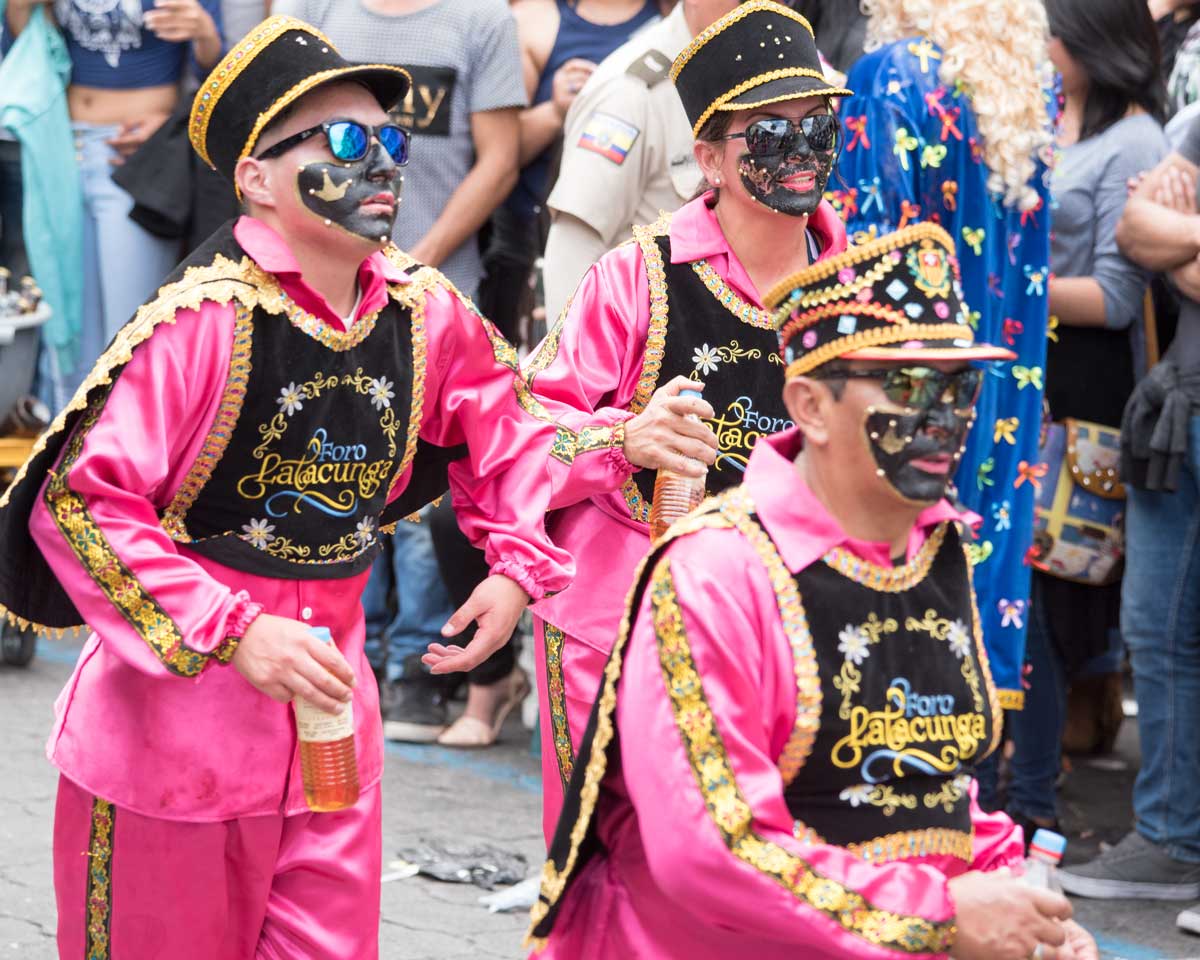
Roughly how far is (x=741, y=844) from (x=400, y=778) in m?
4.29

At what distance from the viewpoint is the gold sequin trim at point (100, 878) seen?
148 inches

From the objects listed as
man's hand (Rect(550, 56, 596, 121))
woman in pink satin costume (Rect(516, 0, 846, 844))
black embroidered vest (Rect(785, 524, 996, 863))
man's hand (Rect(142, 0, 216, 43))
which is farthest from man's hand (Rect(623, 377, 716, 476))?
man's hand (Rect(142, 0, 216, 43))

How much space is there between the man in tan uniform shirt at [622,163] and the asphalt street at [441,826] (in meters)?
1.70

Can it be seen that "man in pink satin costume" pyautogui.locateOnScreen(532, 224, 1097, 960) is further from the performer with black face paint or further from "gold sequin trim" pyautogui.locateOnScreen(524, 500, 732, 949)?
the performer with black face paint

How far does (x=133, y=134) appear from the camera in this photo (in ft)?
26.8

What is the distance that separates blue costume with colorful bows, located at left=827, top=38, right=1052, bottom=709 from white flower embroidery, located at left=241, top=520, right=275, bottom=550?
84.5 inches

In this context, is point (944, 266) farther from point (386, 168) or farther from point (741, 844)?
point (386, 168)

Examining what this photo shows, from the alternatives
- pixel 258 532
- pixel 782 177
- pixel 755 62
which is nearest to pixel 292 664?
pixel 258 532

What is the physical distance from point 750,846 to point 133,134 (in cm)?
620

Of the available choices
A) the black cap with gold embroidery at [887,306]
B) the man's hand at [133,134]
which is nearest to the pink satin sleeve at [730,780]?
the black cap with gold embroidery at [887,306]

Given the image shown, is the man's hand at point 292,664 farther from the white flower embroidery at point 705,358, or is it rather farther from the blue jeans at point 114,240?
the blue jeans at point 114,240

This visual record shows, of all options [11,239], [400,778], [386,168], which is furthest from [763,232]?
[11,239]

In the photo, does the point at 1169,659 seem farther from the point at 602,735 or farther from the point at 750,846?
the point at 750,846

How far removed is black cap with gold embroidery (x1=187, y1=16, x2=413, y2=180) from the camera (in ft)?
12.3
